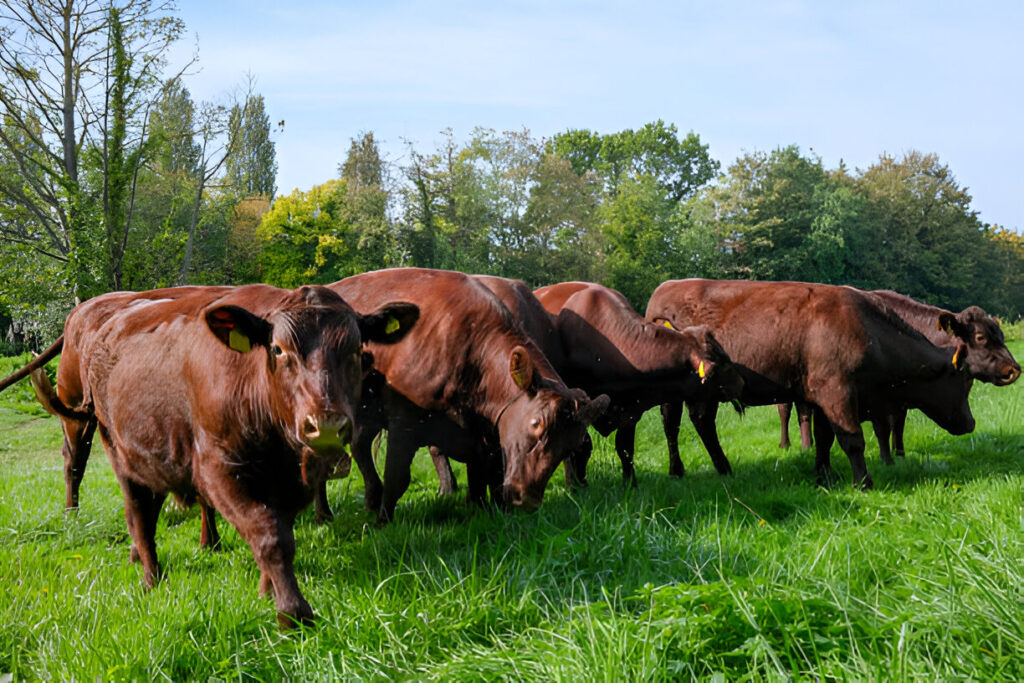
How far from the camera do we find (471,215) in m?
43.1

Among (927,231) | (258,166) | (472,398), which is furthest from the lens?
(258,166)

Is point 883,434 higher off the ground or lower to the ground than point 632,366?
lower

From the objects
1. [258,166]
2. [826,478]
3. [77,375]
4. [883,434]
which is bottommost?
[826,478]

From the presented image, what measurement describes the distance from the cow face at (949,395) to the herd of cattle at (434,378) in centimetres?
2

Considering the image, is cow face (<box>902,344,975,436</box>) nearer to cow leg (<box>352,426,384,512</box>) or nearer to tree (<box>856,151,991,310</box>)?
cow leg (<box>352,426,384,512</box>)

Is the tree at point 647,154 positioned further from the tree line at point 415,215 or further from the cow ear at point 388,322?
the cow ear at point 388,322

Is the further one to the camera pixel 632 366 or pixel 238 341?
pixel 632 366

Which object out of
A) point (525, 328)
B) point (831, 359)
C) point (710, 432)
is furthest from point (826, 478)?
point (525, 328)

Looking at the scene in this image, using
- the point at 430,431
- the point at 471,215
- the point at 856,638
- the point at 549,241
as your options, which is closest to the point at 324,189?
the point at 471,215

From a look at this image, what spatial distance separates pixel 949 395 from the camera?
8523 millimetres

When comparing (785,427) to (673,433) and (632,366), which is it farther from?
(632,366)

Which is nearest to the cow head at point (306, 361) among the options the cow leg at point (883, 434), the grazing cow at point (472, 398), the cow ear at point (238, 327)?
the cow ear at point (238, 327)

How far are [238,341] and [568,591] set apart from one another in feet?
6.95

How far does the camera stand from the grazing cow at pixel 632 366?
25.8ft
